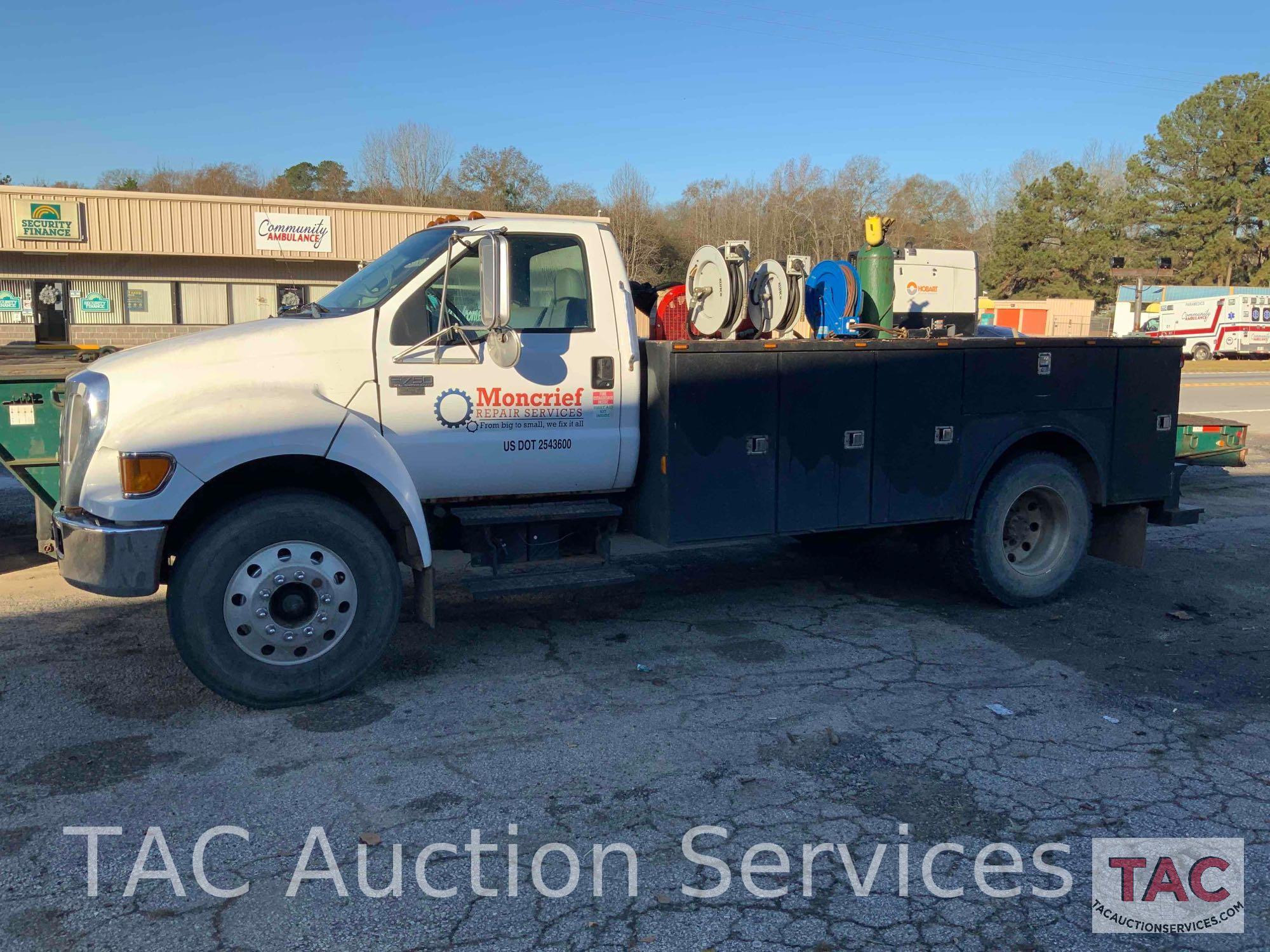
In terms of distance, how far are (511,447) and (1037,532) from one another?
3.91 metres

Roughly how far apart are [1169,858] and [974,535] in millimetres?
3319

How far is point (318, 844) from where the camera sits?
382cm

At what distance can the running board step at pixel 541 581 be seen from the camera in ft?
18.3

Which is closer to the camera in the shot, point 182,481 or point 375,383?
point 182,481

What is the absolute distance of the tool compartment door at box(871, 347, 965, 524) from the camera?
6.56 meters

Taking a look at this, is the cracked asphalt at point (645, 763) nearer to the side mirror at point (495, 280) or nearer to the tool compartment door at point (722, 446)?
the tool compartment door at point (722, 446)

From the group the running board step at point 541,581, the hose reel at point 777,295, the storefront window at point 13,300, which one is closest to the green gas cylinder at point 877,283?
the hose reel at point 777,295

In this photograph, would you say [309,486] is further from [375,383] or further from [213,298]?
[213,298]

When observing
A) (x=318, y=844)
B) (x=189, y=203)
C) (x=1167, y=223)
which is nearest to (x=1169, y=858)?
(x=318, y=844)

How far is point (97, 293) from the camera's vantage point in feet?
98.5

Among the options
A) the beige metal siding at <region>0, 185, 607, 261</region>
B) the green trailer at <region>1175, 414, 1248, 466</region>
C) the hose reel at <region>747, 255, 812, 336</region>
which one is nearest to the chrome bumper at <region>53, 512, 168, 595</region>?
the hose reel at <region>747, 255, 812, 336</region>

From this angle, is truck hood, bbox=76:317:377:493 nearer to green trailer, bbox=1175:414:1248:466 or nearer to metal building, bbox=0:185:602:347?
green trailer, bbox=1175:414:1248:466

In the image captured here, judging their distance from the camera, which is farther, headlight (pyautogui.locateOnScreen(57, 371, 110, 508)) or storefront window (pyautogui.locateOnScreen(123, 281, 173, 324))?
storefront window (pyautogui.locateOnScreen(123, 281, 173, 324))

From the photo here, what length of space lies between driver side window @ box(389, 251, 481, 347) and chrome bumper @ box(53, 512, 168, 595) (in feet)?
5.07
